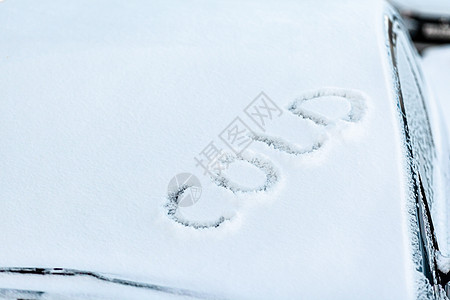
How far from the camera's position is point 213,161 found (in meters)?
1.49

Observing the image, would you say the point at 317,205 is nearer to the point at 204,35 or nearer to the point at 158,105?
the point at 158,105

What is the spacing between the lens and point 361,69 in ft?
5.78

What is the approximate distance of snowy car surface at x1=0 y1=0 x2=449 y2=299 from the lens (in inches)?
51.0

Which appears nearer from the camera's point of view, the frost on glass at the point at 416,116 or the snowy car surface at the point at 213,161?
the snowy car surface at the point at 213,161

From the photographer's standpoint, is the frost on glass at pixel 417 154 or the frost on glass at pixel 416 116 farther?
the frost on glass at pixel 416 116

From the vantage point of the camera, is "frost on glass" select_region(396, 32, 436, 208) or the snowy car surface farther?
"frost on glass" select_region(396, 32, 436, 208)

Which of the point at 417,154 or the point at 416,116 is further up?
the point at 416,116

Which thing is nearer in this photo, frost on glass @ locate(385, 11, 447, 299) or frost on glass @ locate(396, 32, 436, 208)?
frost on glass @ locate(385, 11, 447, 299)

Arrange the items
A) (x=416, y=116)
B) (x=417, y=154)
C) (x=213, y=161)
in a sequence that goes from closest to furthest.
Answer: (x=213, y=161) → (x=417, y=154) → (x=416, y=116)

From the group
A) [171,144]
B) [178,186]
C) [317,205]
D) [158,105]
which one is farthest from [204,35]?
[317,205]

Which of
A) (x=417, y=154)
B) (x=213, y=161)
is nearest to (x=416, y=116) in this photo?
(x=417, y=154)

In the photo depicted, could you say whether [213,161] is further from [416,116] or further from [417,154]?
[416,116]

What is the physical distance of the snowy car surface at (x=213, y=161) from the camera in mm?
1295

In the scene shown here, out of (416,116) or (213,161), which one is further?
(416,116)
